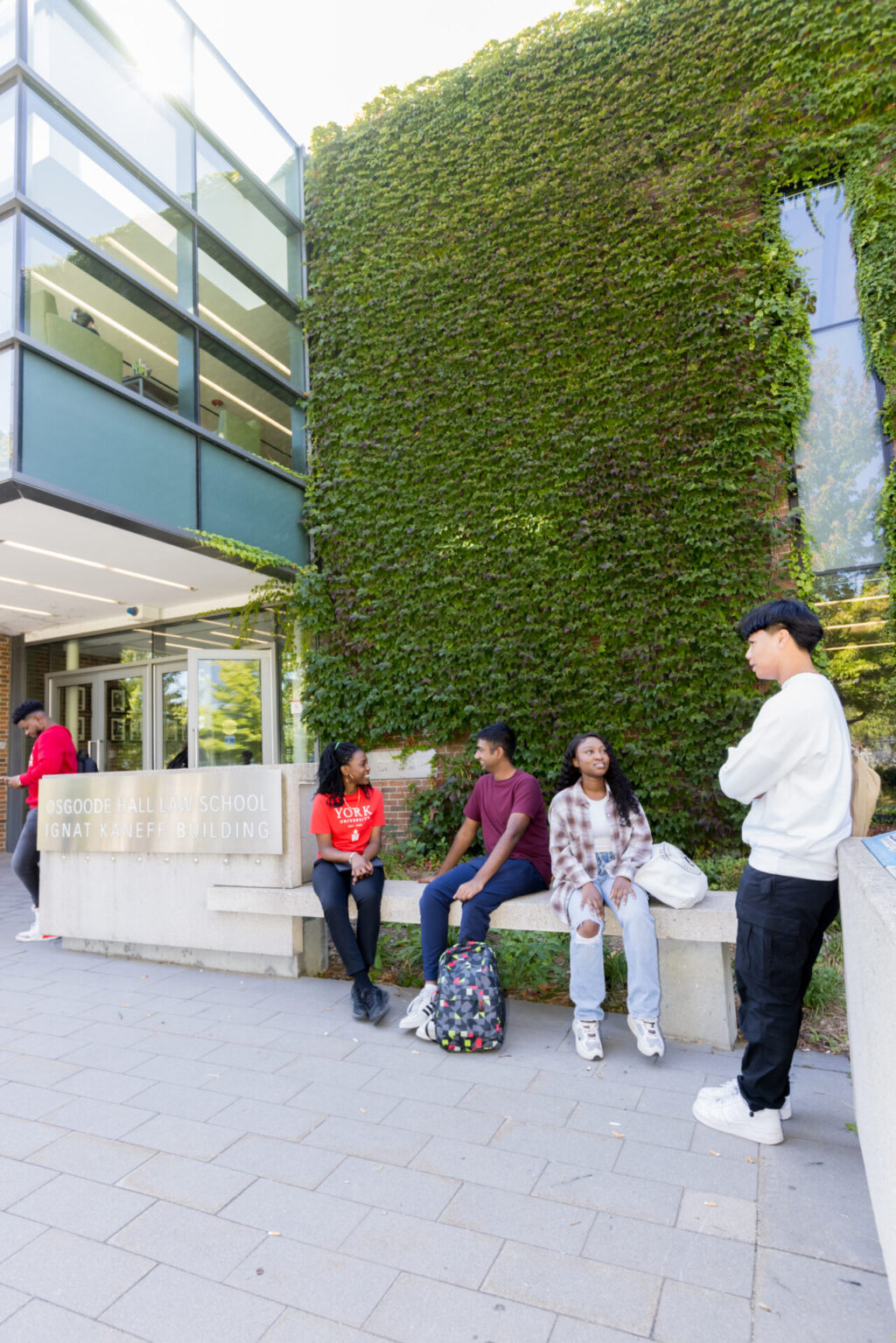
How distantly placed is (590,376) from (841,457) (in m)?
2.74

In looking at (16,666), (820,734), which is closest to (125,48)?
(16,666)

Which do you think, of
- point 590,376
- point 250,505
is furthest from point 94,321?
point 590,376

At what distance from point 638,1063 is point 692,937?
61cm

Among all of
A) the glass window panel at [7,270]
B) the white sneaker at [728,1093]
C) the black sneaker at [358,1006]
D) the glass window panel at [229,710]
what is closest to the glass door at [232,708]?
the glass window panel at [229,710]

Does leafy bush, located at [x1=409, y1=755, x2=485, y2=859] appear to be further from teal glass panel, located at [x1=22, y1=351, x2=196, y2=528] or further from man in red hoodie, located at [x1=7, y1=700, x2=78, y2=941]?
teal glass panel, located at [x1=22, y1=351, x2=196, y2=528]

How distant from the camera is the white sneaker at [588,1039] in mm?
3436

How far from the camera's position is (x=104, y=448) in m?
7.28

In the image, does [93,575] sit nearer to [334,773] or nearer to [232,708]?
[232,708]

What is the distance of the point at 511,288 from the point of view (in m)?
8.92

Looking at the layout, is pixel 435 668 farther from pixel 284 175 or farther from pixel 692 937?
pixel 284 175

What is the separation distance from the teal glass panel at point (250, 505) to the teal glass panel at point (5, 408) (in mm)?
2261

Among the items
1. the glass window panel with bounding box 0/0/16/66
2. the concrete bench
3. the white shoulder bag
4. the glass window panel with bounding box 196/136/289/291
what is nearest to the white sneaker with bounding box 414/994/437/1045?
the concrete bench

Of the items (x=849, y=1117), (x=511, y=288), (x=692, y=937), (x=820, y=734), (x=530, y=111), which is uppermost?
(x=530, y=111)

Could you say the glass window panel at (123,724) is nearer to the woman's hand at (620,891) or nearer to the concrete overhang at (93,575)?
the concrete overhang at (93,575)
